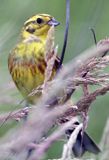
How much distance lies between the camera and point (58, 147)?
252cm

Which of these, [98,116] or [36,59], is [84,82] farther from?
[98,116]

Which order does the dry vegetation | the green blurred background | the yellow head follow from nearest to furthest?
the dry vegetation
the green blurred background
the yellow head

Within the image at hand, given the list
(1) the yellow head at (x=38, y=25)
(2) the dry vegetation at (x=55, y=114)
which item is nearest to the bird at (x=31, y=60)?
(1) the yellow head at (x=38, y=25)

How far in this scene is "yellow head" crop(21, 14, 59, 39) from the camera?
2.31 metres

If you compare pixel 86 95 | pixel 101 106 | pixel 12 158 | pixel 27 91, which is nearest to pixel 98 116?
pixel 101 106

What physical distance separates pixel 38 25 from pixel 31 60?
6.6 inches

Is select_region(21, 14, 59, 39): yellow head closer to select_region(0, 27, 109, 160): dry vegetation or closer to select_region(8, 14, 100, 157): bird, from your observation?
select_region(8, 14, 100, 157): bird

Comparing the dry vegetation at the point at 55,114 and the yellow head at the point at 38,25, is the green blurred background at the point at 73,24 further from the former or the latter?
the dry vegetation at the point at 55,114

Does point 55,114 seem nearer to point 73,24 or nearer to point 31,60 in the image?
point 31,60

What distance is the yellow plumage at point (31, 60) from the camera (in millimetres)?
2391

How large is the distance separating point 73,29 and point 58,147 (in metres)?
0.75

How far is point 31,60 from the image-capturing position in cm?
244

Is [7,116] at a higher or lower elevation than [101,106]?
higher

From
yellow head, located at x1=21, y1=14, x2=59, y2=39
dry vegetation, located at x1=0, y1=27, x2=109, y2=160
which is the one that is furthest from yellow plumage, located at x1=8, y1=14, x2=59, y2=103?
dry vegetation, located at x1=0, y1=27, x2=109, y2=160
